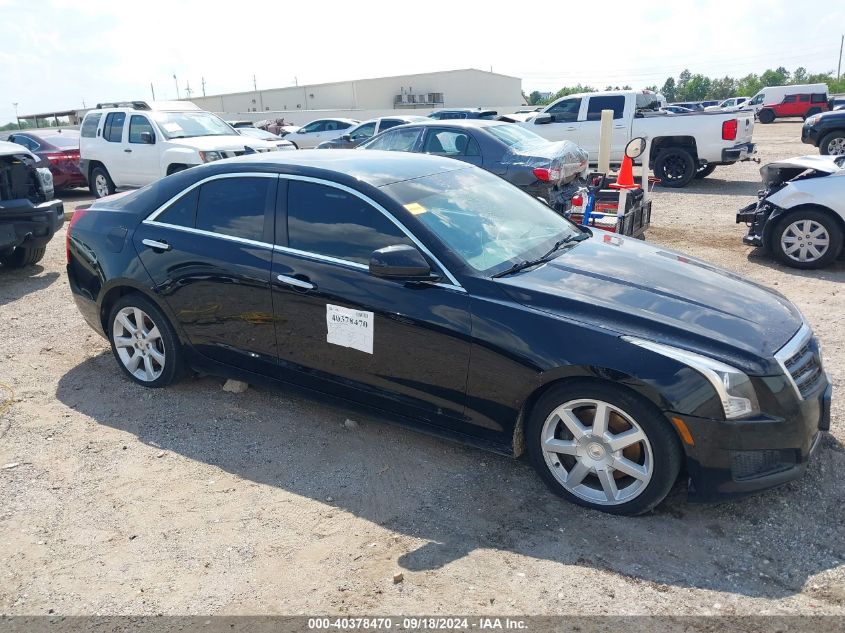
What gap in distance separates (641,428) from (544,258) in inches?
49.3

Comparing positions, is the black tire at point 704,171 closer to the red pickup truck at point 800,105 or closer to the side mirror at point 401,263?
the side mirror at point 401,263

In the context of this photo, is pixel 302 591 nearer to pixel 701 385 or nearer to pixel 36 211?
pixel 701 385

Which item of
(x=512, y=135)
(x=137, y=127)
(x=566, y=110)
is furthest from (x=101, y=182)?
(x=566, y=110)

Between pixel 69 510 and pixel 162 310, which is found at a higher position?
pixel 162 310

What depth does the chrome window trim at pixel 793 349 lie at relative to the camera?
3.26 metres

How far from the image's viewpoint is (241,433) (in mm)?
4434

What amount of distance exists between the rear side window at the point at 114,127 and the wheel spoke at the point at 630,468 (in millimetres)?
12803

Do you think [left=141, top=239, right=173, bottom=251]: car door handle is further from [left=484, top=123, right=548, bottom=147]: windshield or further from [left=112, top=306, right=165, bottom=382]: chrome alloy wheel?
[left=484, top=123, right=548, bottom=147]: windshield

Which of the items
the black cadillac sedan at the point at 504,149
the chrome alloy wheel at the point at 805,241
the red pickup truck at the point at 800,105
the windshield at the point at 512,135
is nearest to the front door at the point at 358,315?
the black cadillac sedan at the point at 504,149

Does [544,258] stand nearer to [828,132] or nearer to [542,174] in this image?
[542,174]

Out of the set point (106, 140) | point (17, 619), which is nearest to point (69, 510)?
point (17, 619)

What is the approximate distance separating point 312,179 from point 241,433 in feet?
5.54

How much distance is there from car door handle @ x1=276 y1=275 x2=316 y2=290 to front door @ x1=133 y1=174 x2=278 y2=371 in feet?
0.42

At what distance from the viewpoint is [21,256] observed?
861cm
